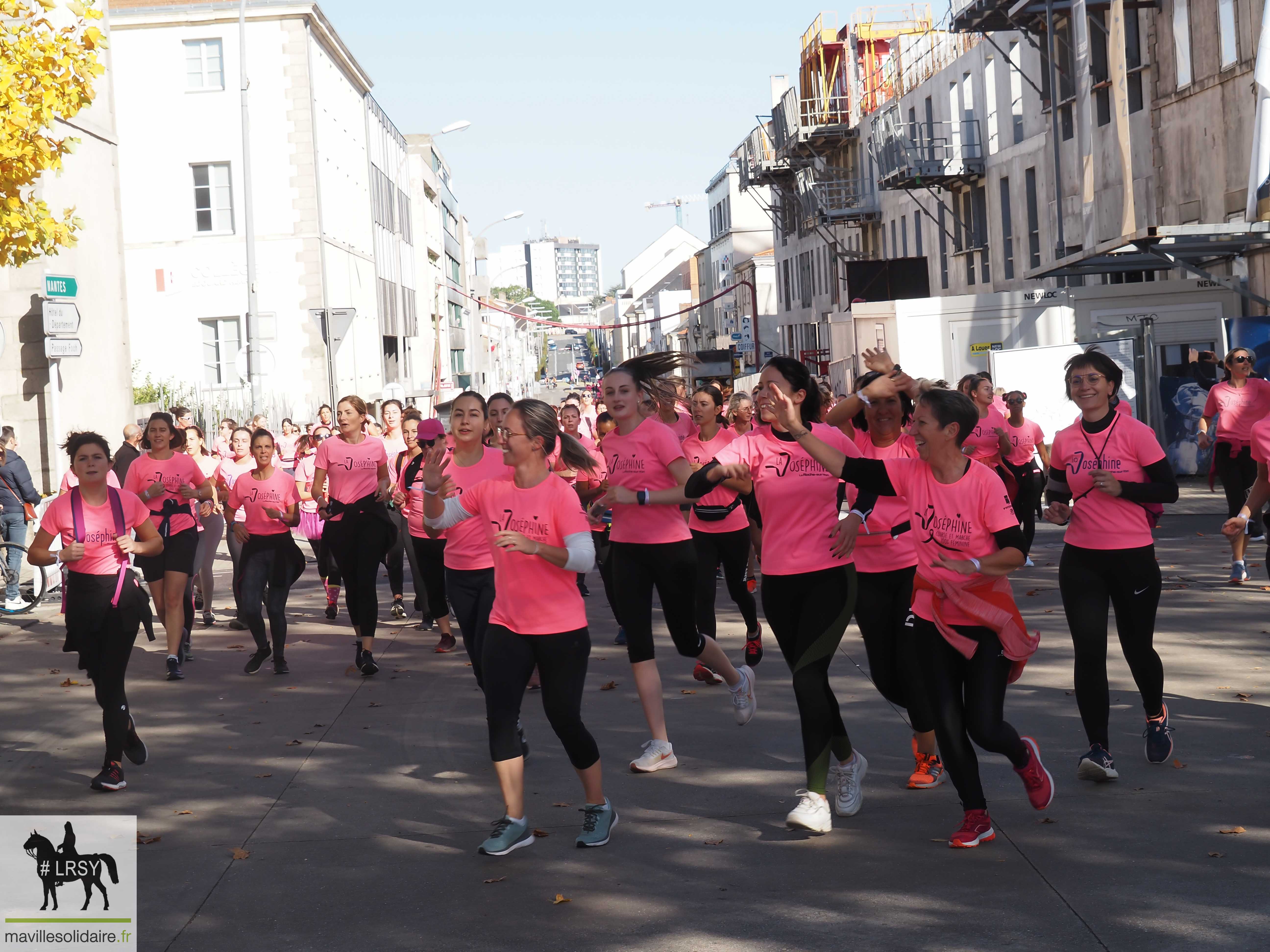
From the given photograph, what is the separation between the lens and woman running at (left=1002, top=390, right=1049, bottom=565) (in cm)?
1386

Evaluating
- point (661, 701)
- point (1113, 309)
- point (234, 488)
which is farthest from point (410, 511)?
point (1113, 309)

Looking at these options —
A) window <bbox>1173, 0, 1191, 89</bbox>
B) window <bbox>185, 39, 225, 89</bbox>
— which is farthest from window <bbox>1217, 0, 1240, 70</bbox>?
window <bbox>185, 39, 225, 89</bbox>

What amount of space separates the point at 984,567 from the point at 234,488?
7.40 meters

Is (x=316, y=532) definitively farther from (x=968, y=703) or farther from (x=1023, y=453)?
(x=968, y=703)

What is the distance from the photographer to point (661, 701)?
286 inches

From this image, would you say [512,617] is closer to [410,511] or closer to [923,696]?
[923,696]

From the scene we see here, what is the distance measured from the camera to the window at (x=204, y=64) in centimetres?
3966

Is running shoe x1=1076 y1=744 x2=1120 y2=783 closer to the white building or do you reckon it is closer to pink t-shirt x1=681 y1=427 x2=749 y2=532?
pink t-shirt x1=681 y1=427 x2=749 y2=532

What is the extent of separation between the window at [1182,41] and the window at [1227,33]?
118cm

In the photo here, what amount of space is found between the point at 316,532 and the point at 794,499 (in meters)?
9.74

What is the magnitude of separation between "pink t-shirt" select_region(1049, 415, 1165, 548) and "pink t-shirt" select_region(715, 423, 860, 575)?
4.06 feet

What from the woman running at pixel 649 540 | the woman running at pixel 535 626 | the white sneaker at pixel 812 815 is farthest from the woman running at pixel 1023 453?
the woman running at pixel 535 626

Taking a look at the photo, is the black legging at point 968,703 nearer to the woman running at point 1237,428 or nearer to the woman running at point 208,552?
the woman running at point 208,552

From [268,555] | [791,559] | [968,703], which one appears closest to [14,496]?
[268,555]
